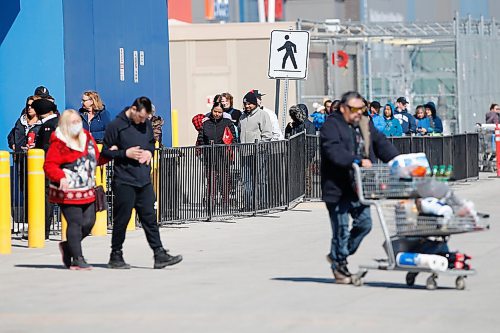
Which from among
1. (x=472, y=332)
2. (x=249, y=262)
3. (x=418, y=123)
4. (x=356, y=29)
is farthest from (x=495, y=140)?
(x=472, y=332)

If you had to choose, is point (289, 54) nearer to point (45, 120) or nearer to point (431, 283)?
point (45, 120)

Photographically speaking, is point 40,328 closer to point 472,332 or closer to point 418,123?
point 472,332

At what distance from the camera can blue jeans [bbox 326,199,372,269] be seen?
12.4 meters

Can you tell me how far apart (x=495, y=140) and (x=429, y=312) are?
69.5ft

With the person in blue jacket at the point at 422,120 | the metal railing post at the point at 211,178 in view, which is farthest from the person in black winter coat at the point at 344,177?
the person in blue jacket at the point at 422,120

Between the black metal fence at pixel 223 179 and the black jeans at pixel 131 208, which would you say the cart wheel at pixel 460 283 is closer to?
the black jeans at pixel 131 208

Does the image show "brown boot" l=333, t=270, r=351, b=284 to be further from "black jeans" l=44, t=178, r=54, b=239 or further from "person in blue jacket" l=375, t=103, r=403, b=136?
"person in blue jacket" l=375, t=103, r=403, b=136

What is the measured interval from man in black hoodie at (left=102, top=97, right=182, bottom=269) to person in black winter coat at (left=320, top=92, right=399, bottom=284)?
2.26m

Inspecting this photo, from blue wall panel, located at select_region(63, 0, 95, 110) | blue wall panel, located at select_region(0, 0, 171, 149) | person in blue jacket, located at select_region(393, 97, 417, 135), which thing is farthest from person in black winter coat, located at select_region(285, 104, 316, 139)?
person in blue jacket, located at select_region(393, 97, 417, 135)

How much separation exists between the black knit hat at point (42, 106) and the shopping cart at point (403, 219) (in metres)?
5.31

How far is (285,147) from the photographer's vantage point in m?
21.4

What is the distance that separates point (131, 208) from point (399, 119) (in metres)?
15.2

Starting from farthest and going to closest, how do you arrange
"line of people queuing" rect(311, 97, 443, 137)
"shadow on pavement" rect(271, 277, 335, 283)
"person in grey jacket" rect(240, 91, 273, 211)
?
1. "line of people queuing" rect(311, 97, 443, 137)
2. "person in grey jacket" rect(240, 91, 273, 211)
3. "shadow on pavement" rect(271, 277, 335, 283)

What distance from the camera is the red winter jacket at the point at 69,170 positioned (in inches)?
548
